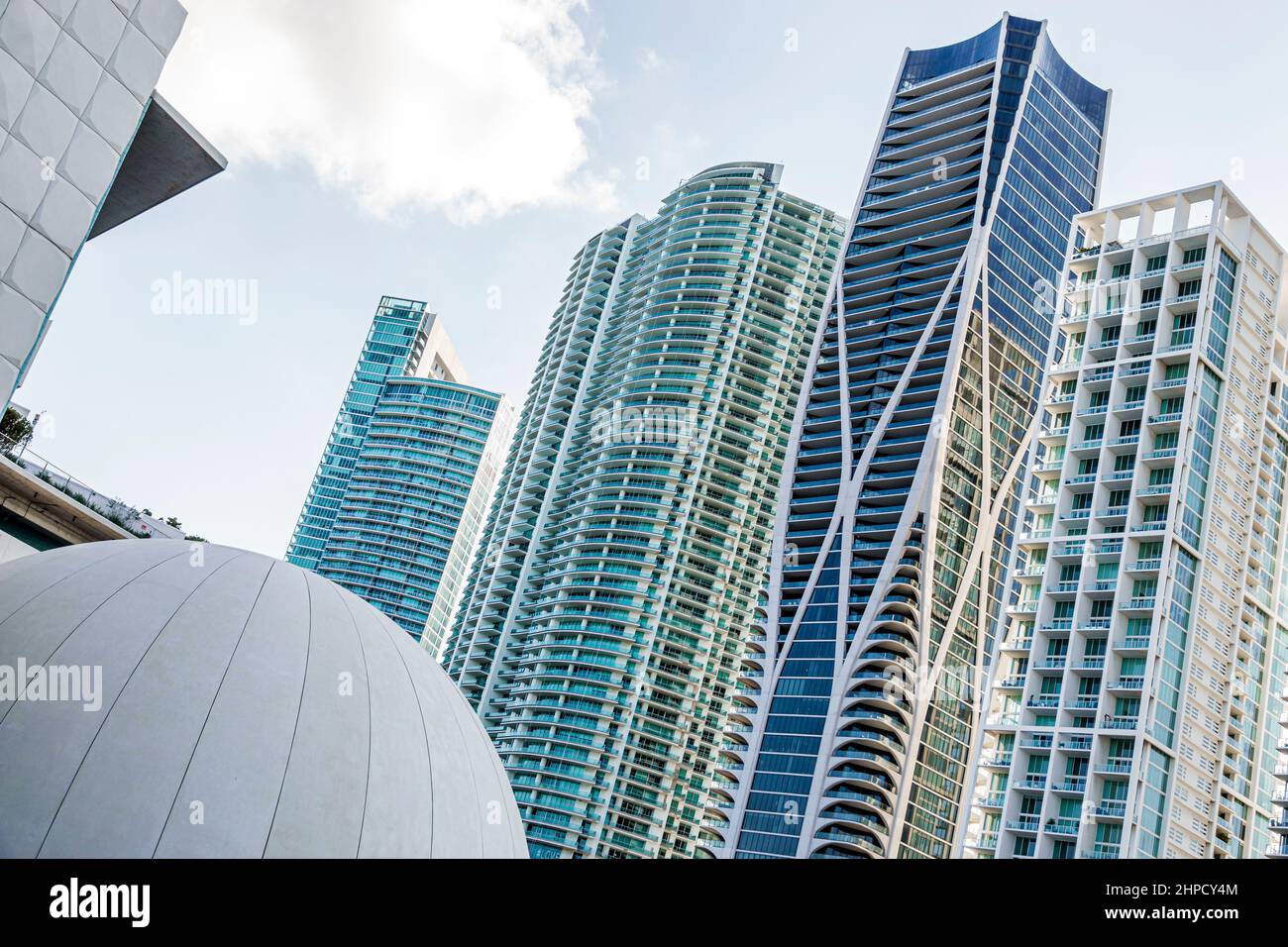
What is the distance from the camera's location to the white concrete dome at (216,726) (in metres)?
15.9

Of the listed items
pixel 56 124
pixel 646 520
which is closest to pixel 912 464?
pixel 646 520

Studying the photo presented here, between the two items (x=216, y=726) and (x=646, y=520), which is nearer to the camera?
(x=216, y=726)

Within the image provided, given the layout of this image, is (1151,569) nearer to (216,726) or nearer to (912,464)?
(912,464)

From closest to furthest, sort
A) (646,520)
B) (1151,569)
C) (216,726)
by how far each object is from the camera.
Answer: (216,726)
(1151,569)
(646,520)

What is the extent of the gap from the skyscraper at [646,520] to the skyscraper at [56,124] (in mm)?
113603

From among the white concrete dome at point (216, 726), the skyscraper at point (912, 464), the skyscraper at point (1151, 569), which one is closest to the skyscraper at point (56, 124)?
the white concrete dome at point (216, 726)

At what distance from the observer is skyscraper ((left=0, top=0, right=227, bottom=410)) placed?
20.0 metres

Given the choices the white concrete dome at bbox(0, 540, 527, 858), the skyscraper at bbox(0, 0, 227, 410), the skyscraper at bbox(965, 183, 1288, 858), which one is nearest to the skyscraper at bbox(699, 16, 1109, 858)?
the skyscraper at bbox(965, 183, 1288, 858)

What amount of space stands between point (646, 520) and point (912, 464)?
35.8 m

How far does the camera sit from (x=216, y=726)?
671 inches

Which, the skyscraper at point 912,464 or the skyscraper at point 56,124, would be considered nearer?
the skyscraper at point 56,124

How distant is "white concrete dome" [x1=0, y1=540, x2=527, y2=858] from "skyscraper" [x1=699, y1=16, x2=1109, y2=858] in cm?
10454

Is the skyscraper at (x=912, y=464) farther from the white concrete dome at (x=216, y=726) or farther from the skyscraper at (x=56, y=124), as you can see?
the skyscraper at (x=56, y=124)
